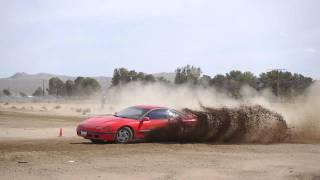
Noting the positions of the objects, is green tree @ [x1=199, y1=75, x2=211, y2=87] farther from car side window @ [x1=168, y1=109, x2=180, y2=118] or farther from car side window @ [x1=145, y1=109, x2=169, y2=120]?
car side window @ [x1=145, y1=109, x2=169, y2=120]

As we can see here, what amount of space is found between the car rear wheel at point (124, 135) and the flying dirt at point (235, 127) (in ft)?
5.43

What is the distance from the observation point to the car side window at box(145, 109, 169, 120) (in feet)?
58.1

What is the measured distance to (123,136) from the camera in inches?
664

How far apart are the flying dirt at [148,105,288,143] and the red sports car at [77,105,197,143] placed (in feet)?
0.92

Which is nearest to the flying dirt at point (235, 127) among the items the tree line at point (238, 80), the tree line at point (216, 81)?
the tree line at point (216, 81)

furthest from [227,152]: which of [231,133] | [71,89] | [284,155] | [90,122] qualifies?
[71,89]

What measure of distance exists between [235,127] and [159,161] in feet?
20.7

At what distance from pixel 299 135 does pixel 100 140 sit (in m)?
7.43

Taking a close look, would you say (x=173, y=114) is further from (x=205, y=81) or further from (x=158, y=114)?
(x=205, y=81)

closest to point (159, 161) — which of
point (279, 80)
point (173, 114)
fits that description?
point (173, 114)

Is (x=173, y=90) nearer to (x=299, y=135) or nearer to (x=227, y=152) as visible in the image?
(x=299, y=135)

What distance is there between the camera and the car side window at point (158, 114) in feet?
58.1

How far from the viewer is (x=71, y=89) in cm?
12094

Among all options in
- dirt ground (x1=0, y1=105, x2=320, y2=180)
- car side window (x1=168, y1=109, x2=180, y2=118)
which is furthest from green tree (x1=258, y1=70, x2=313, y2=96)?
dirt ground (x1=0, y1=105, x2=320, y2=180)
